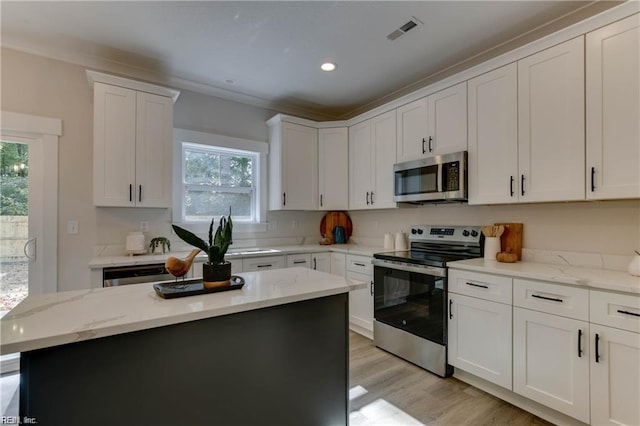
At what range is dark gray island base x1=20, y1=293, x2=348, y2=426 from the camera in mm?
1047

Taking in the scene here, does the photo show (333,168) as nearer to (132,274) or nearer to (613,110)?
(132,274)

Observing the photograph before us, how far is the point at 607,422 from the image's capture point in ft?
5.49

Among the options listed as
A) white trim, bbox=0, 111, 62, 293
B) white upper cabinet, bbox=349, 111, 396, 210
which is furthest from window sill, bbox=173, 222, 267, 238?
white upper cabinet, bbox=349, 111, 396, 210

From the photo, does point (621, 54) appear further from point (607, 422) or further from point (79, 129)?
point (79, 129)

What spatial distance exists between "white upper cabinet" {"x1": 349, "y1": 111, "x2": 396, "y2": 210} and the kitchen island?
196 centimetres

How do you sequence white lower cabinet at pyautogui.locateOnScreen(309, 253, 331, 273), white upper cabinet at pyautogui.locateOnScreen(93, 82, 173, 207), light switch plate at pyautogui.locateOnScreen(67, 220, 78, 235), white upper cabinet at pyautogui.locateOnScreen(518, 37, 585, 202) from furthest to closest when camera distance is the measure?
white lower cabinet at pyautogui.locateOnScreen(309, 253, 331, 273)
light switch plate at pyautogui.locateOnScreen(67, 220, 78, 235)
white upper cabinet at pyautogui.locateOnScreen(93, 82, 173, 207)
white upper cabinet at pyautogui.locateOnScreen(518, 37, 585, 202)

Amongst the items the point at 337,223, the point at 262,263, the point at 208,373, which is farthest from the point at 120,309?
the point at 337,223

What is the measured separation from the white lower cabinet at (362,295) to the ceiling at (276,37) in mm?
2009

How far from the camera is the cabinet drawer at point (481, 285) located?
211 centimetres

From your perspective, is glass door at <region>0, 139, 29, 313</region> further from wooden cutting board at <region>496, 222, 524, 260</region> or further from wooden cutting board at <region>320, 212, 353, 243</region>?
wooden cutting board at <region>496, 222, 524, 260</region>

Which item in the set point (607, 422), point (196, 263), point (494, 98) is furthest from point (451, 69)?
point (196, 263)

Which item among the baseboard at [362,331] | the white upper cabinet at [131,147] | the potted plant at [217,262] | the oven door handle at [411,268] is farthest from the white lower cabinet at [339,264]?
the potted plant at [217,262]

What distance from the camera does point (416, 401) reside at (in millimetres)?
2174

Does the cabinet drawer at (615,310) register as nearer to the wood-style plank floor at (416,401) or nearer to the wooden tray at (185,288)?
the wood-style plank floor at (416,401)
